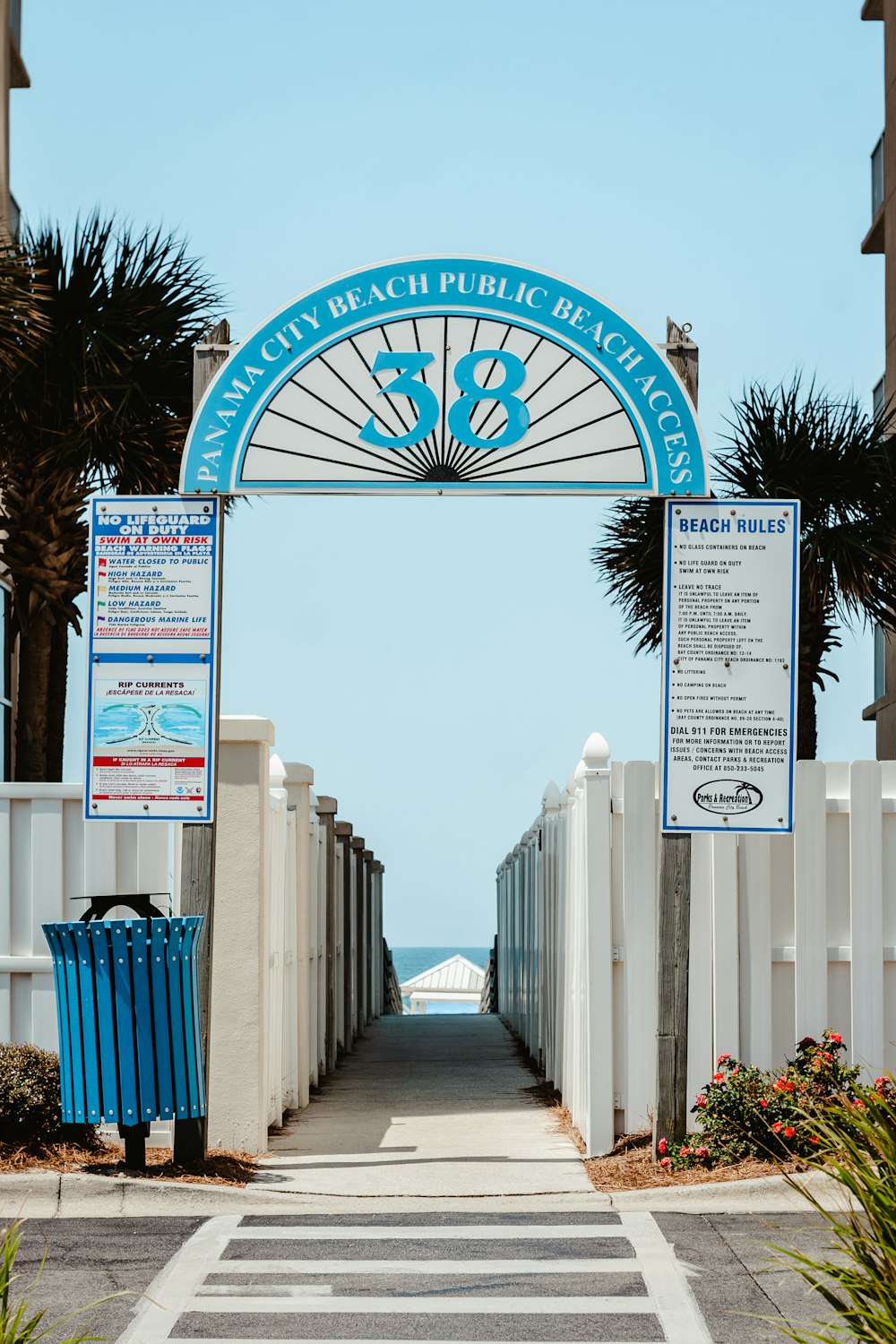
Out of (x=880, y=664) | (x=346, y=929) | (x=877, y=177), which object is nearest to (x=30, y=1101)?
(x=346, y=929)

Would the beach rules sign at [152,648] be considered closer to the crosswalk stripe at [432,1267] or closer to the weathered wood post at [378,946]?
the crosswalk stripe at [432,1267]

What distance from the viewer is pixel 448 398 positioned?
327 inches

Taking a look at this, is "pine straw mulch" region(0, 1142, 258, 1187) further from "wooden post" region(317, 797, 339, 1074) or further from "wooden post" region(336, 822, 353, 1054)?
"wooden post" region(336, 822, 353, 1054)

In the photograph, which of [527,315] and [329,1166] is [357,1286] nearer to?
[329,1166]

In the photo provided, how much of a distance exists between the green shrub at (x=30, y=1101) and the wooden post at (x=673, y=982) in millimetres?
2823

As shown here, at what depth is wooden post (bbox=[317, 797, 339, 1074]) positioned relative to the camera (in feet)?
44.6

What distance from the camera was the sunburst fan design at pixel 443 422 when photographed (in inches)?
324

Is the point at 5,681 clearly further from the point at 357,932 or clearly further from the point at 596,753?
the point at 596,753

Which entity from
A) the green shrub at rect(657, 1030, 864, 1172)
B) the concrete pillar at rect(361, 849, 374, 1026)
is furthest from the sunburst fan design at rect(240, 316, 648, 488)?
the concrete pillar at rect(361, 849, 374, 1026)

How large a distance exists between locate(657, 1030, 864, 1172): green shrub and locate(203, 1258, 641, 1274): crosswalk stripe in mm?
1544

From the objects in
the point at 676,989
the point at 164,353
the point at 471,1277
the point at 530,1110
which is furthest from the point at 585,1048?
the point at 164,353

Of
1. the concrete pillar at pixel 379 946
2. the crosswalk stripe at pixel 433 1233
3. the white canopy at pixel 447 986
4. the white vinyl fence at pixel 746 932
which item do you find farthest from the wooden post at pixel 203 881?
the white canopy at pixel 447 986

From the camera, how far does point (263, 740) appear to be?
27.5ft

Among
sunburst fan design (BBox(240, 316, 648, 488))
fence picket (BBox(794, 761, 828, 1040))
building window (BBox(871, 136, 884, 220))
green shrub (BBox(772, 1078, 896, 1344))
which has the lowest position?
green shrub (BBox(772, 1078, 896, 1344))
